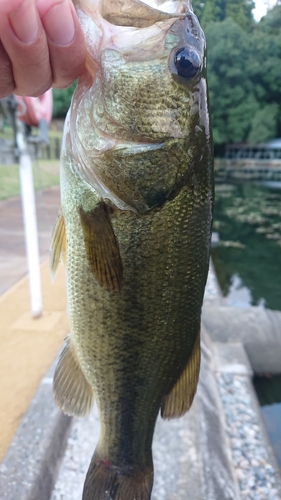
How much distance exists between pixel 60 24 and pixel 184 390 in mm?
1166

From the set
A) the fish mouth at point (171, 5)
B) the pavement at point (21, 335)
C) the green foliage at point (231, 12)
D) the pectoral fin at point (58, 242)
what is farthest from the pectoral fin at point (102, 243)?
the green foliage at point (231, 12)

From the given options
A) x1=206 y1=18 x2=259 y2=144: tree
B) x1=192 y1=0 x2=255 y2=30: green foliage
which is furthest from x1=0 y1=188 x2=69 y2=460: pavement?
x1=192 y1=0 x2=255 y2=30: green foliage

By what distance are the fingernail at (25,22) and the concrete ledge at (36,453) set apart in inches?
78.4

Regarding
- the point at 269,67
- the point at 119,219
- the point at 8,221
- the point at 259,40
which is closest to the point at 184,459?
the point at 119,219

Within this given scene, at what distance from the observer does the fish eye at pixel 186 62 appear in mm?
1155

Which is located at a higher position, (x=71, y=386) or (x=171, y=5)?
(x=171, y=5)

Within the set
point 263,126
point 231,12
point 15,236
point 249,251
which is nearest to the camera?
point 15,236

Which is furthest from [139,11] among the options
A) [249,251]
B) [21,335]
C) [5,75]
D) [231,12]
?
[231,12]

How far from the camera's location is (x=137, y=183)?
1.19m

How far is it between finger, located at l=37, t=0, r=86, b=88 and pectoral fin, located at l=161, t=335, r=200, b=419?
0.92 meters

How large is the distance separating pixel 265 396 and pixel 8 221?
585 cm

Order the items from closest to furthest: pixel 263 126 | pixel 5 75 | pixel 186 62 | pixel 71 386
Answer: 1. pixel 5 75
2. pixel 186 62
3. pixel 71 386
4. pixel 263 126

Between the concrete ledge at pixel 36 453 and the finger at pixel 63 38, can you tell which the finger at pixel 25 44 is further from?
the concrete ledge at pixel 36 453

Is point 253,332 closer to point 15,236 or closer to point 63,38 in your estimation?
point 63,38
